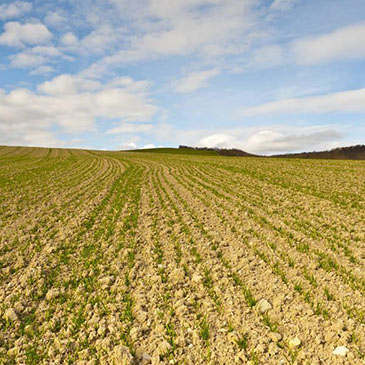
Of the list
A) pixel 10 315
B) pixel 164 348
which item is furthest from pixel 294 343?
pixel 10 315

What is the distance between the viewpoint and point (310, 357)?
4.00m

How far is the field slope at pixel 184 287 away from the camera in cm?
432

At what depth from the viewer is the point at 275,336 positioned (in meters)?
4.40

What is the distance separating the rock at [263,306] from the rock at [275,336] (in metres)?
0.68

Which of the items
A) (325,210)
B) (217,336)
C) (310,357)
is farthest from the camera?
(325,210)

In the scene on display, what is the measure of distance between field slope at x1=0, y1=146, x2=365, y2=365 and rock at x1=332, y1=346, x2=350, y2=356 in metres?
0.08

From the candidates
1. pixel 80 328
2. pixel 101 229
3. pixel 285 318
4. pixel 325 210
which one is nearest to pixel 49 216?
pixel 101 229

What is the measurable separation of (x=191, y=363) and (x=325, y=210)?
11445 millimetres

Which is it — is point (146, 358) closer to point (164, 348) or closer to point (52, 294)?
point (164, 348)

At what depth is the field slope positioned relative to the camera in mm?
→ 4324

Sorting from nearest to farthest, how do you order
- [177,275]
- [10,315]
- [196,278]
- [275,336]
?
[275,336], [10,315], [196,278], [177,275]

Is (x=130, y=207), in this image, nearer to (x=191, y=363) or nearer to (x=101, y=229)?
(x=101, y=229)

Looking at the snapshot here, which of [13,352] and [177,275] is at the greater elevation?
[177,275]

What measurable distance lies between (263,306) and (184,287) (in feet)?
6.36
